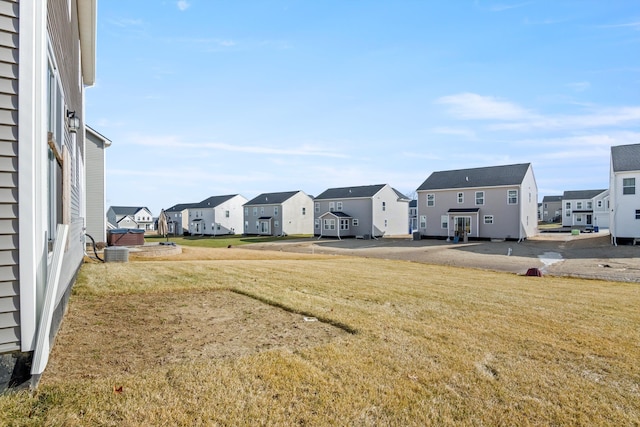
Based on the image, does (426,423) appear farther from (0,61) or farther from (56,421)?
(0,61)

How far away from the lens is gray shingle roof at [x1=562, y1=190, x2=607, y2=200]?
224 ft

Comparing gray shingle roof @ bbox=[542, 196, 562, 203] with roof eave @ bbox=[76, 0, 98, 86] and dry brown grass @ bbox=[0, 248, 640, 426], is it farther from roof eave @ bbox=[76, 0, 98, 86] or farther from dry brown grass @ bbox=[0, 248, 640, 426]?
roof eave @ bbox=[76, 0, 98, 86]

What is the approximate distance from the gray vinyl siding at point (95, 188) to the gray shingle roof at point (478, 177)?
109 feet

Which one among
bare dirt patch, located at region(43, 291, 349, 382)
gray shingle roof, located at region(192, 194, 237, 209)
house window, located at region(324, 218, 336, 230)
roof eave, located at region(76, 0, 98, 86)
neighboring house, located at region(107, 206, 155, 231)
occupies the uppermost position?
roof eave, located at region(76, 0, 98, 86)

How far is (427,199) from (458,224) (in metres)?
4.99

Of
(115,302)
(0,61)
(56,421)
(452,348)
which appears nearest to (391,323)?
(452,348)

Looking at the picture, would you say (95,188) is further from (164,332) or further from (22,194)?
(22,194)

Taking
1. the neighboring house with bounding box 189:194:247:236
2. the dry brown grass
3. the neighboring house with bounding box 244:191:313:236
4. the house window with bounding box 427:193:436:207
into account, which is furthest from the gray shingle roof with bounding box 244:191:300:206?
the dry brown grass

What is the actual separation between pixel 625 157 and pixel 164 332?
39.2m

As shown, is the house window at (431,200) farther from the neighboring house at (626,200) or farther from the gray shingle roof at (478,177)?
the neighboring house at (626,200)

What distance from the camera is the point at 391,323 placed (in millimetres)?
6344

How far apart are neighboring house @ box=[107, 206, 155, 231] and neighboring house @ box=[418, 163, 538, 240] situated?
68233mm

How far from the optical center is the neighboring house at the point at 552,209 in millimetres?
85062

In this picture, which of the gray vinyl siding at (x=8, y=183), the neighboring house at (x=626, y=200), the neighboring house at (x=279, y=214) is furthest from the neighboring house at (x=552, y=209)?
the gray vinyl siding at (x=8, y=183)
